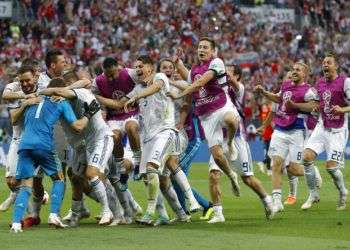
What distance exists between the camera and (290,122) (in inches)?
765

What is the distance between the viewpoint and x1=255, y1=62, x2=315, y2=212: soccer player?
1905 centimetres

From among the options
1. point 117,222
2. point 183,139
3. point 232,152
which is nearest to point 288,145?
point 183,139

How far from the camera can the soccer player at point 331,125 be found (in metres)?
18.2

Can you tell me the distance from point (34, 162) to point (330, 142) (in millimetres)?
5737

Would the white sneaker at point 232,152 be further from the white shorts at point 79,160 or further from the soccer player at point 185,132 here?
the white shorts at point 79,160

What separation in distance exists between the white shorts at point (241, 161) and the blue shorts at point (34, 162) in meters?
2.78

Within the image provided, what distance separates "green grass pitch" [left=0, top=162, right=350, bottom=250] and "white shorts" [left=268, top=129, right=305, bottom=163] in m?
1.28

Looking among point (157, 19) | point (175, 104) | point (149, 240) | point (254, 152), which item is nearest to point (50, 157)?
point (149, 240)

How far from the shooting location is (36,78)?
597 inches

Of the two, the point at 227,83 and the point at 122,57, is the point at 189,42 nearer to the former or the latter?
the point at 122,57

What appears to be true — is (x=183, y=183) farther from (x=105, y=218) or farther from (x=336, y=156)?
(x=336, y=156)

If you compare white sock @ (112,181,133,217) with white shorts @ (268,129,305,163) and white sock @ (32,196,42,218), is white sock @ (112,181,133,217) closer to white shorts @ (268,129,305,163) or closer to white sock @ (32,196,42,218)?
white sock @ (32,196,42,218)

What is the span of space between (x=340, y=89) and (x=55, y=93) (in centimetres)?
561

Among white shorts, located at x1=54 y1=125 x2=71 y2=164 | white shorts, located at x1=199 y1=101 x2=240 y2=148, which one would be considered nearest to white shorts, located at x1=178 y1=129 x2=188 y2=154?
white shorts, located at x1=199 y1=101 x2=240 y2=148
